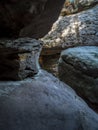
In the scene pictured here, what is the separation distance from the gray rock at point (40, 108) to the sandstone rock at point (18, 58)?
135 millimetres

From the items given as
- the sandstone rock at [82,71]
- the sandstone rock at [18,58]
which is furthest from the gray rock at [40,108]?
the sandstone rock at [82,71]

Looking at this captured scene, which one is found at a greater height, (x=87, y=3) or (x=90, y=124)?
(x=87, y=3)

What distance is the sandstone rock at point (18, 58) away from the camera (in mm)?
3467

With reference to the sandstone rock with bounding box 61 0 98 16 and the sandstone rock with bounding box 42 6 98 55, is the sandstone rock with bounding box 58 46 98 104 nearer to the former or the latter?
the sandstone rock with bounding box 42 6 98 55

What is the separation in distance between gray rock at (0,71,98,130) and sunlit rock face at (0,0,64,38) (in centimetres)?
72

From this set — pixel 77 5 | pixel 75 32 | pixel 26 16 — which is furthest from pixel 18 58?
pixel 77 5

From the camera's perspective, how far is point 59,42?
8281 mm

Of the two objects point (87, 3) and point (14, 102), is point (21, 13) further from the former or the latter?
point (87, 3)

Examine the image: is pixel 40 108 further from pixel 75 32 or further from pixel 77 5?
pixel 77 5

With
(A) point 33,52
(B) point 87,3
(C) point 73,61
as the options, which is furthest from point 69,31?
(A) point 33,52

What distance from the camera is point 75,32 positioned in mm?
8188

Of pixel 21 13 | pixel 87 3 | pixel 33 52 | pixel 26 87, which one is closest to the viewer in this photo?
pixel 21 13

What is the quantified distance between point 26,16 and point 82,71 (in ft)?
11.1

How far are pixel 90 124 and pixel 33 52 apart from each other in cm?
136
